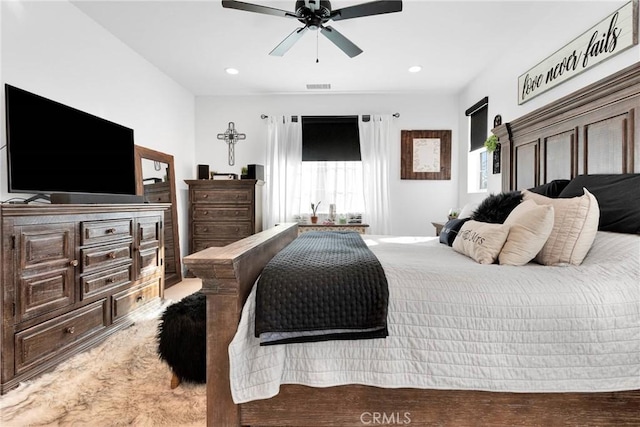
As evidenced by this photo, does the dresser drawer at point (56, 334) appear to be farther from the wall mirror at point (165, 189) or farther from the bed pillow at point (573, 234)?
the bed pillow at point (573, 234)

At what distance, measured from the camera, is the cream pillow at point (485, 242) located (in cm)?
141

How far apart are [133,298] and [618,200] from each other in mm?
3259

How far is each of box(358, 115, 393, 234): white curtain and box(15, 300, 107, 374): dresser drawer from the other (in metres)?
3.27

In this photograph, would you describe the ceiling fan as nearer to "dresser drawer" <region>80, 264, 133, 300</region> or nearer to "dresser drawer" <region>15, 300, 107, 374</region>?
"dresser drawer" <region>80, 264, 133, 300</region>

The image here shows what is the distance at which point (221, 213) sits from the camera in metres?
4.00

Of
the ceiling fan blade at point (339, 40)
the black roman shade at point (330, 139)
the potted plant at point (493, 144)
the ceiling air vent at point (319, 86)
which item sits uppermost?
the ceiling air vent at point (319, 86)

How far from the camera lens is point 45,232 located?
5.71ft

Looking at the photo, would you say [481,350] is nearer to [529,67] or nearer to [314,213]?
[529,67]

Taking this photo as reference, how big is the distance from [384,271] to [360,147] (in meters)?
3.45

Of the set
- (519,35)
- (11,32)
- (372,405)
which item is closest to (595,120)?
(519,35)

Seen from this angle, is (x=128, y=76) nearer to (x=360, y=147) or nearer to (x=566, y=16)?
(x=360, y=147)

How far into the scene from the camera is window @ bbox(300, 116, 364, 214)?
174 inches

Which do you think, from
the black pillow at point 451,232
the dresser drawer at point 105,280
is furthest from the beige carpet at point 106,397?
the black pillow at point 451,232

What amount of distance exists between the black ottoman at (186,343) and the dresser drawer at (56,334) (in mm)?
825
